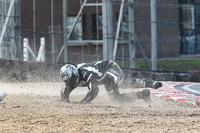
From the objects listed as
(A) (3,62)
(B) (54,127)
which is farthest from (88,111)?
(A) (3,62)

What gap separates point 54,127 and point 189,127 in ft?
6.30

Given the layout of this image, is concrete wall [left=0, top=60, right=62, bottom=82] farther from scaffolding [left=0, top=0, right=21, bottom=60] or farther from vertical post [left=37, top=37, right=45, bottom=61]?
vertical post [left=37, top=37, right=45, bottom=61]

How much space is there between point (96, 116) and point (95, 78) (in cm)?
229

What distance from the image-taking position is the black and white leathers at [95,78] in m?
10.1

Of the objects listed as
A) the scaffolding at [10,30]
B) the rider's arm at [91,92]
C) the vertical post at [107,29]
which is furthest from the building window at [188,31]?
the rider's arm at [91,92]

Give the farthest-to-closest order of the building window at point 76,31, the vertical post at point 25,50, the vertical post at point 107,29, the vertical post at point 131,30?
1. the building window at point 76,31
2. the vertical post at point 25,50
3. the vertical post at point 131,30
4. the vertical post at point 107,29

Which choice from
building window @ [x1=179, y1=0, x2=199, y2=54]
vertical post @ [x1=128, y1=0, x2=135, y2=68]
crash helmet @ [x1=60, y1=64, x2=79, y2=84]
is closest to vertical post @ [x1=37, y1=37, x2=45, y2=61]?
vertical post @ [x1=128, y1=0, x2=135, y2=68]

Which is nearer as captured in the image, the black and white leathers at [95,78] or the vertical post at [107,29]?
the black and white leathers at [95,78]

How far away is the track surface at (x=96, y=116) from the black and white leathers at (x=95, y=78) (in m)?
0.25

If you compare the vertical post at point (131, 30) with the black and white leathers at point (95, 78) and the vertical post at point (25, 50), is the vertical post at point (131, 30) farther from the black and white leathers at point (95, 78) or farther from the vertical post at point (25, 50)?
the black and white leathers at point (95, 78)

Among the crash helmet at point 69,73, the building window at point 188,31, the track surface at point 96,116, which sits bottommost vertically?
the track surface at point 96,116

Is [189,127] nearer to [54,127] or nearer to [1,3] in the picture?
[54,127]

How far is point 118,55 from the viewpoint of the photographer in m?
17.7

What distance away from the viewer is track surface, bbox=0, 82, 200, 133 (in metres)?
7.26
